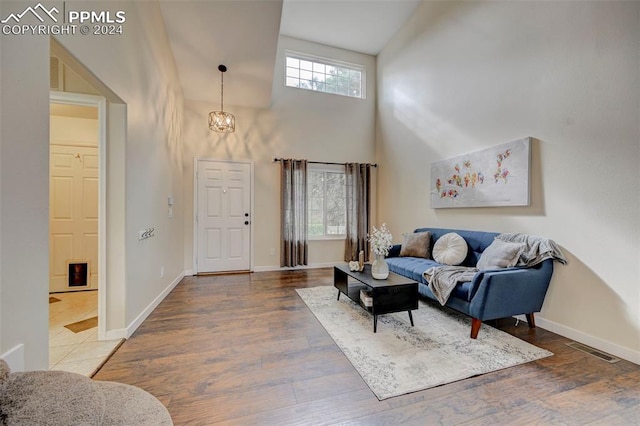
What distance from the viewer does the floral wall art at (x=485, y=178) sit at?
280 centimetres

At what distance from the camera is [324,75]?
539cm

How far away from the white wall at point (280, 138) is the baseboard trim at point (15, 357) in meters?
3.49

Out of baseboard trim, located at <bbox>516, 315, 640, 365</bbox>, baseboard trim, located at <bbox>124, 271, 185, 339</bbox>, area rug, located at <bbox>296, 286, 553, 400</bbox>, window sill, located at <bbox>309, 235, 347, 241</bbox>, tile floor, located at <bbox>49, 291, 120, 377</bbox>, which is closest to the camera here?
area rug, located at <bbox>296, 286, 553, 400</bbox>

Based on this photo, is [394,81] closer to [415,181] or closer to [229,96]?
[415,181]

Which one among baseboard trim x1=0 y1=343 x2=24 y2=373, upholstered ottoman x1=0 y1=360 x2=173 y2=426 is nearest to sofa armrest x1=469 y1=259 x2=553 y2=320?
upholstered ottoman x1=0 y1=360 x2=173 y2=426

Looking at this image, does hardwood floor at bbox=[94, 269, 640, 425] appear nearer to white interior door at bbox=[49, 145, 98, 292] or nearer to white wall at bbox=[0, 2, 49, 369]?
white wall at bbox=[0, 2, 49, 369]

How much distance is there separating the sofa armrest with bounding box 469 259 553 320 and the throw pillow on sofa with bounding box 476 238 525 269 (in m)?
0.12

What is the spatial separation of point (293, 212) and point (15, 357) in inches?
156

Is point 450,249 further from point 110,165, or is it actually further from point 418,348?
point 110,165

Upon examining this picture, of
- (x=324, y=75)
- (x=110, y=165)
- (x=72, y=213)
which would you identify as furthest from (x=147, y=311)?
(x=324, y=75)

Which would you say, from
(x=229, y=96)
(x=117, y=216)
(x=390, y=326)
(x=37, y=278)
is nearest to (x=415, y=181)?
(x=390, y=326)

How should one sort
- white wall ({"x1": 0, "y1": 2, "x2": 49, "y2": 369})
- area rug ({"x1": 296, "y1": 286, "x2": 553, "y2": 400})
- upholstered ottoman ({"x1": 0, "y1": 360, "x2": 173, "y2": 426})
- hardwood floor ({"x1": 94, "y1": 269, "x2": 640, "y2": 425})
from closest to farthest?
upholstered ottoman ({"x1": 0, "y1": 360, "x2": 173, "y2": 426}) < white wall ({"x1": 0, "y1": 2, "x2": 49, "y2": 369}) < hardwood floor ({"x1": 94, "y1": 269, "x2": 640, "y2": 425}) < area rug ({"x1": 296, "y1": 286, "x2": 553, "y2": 400})

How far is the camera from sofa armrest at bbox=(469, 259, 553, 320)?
7.48 ft

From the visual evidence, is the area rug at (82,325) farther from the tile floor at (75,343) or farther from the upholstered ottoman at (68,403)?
the upholstered ottoman at (68,403)
